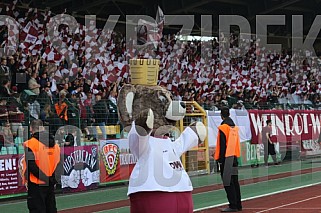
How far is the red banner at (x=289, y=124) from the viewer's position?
1912 cm

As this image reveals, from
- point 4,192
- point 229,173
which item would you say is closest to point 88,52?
point 4,192

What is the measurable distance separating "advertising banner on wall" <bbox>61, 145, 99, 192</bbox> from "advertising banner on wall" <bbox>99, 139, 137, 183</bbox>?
0.23m

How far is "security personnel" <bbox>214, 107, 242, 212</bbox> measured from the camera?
33.9ft

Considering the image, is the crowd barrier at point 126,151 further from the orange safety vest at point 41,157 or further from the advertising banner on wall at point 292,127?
the orange safety vest at point 41,157

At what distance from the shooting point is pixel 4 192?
11.9m

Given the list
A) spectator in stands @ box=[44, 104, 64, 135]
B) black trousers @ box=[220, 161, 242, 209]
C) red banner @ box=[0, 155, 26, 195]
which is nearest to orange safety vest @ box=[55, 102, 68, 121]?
spectator in stands @ box=[44, 104, 64, 135]

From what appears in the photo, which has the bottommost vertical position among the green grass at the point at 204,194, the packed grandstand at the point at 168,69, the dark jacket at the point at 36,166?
the green grass at the point at 204,194

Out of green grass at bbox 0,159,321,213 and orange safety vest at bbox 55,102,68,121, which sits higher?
orange safety vest at bbox 55,102,68,121

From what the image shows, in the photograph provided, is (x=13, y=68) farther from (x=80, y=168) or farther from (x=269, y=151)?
(x=269, y=151)

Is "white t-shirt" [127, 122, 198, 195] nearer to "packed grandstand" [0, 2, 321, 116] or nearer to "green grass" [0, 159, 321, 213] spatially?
"green grass" [0, 159, 321, 213]

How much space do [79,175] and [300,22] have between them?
57.6 ft

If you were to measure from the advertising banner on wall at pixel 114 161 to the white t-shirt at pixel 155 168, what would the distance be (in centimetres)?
865

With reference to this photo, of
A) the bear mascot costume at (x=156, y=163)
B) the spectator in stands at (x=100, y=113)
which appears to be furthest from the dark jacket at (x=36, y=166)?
the spectator in stands at (x=100, y=113)

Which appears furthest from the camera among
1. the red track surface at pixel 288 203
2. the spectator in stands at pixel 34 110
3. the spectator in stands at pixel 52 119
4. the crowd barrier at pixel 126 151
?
the spectator in stands at pixel 52 119
